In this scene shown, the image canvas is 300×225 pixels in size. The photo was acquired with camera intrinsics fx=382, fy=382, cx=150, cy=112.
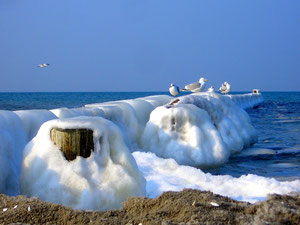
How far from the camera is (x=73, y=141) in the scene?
351 cm

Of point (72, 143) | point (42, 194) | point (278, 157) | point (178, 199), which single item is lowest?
point (278, 157)

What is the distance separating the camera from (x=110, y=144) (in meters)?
3.71

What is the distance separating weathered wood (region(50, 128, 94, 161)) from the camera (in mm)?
3504

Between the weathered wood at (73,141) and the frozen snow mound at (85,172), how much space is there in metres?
0.04

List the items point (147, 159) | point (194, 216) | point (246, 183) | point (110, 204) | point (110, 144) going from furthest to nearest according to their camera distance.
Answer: point (147, 159), point (246, 183), point (110, 144), point (110, 204), point (194, 216)

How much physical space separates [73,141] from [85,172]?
0.30 metres

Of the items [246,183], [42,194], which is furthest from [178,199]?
[246,183]

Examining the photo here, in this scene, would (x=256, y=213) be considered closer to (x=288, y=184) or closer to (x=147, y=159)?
(x=288, y=184)

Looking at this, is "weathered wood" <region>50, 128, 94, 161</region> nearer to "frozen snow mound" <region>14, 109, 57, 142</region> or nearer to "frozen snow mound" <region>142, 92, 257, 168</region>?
"frozen snow mound" <region>14, 109, 57, 142</region>

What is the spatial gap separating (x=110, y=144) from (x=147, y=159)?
2.26 m

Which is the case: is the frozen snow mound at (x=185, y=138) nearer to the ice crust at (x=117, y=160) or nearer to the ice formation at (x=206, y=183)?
the ice crust at (x=117, y=160)

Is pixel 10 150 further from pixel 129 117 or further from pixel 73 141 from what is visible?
pixel 129 117

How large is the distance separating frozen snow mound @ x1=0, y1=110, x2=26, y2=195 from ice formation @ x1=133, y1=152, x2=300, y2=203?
1.44 metres

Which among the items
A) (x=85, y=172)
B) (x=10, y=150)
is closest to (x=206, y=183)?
(x=85, y=172)
